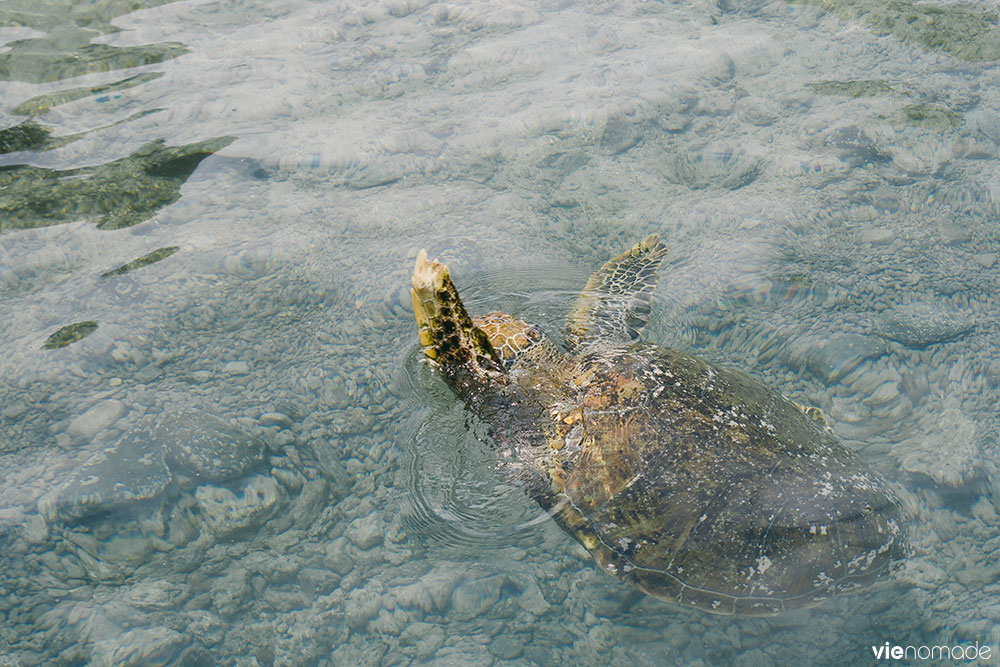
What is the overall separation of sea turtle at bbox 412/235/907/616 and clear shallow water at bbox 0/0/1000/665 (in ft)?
0.60

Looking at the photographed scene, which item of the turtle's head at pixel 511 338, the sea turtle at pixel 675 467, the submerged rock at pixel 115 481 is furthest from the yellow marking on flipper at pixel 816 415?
the submerged rock at pixel 115 481

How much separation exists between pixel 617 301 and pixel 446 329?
0.92 meters

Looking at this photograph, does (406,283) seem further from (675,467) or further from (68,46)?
(68,46)

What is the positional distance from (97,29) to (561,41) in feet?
11.5

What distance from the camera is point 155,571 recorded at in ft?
8.04

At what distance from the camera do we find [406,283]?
3.39 m

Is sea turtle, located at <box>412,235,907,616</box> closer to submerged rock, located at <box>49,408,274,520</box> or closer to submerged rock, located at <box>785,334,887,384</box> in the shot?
submerged rock, located at <box>785,334,887,384</box>

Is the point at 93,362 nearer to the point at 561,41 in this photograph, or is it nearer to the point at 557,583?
the point at 557,583

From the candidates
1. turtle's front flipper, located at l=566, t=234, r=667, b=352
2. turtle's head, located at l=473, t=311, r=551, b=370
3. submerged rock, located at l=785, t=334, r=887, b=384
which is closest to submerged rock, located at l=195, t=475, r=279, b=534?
turtle's head, located at l=473, t=311, r=551, b=370

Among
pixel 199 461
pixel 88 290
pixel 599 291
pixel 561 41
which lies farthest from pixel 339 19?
pixel 199 461

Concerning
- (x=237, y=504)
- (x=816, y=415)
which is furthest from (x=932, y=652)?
(x=237, y=504)

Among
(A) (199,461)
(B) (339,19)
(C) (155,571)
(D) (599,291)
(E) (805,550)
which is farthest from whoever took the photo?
(B) (339,19)

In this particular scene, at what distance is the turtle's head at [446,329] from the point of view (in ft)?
8.21

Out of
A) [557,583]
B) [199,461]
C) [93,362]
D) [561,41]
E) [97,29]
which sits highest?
[97,29]
